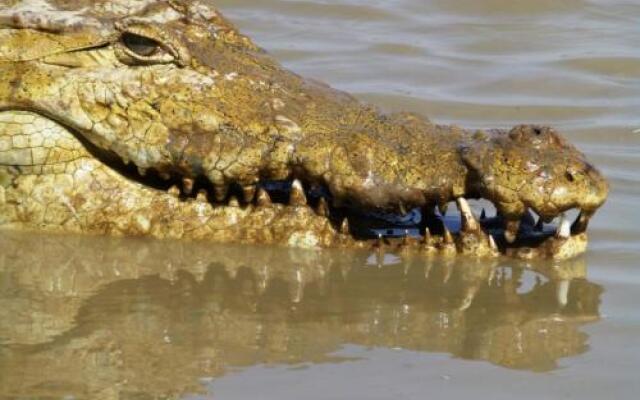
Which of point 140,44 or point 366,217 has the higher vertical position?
point 140,44

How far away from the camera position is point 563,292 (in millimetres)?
5113

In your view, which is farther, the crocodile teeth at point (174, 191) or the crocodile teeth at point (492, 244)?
the crocodile teeth at point (174, 191)

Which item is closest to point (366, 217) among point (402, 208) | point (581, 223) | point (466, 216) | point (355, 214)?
point (355, 214)

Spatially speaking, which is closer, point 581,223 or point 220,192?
point 581,223

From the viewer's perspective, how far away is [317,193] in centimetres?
540

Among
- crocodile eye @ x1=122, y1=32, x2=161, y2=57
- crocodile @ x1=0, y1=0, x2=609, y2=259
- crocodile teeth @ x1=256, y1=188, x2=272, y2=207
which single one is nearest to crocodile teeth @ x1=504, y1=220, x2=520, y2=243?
crocodile @ x1=0, y1=0, x2=609, y2=259

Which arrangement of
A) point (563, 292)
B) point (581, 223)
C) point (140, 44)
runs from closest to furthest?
point (563, 292)
point (581, 223)
point (140, 44)

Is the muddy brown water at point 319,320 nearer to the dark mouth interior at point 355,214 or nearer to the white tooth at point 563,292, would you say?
the white tooth at point 563,292

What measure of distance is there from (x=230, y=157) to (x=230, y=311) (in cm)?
77

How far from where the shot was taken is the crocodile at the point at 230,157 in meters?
5.16

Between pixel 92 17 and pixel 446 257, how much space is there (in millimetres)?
1904

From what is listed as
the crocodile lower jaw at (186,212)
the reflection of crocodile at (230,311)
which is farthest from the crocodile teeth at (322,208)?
the reflection of crocodile at (230,311)

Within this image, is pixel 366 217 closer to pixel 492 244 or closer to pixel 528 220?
pixel 492 244

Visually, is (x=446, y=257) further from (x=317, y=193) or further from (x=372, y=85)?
(x=372, y=85)
